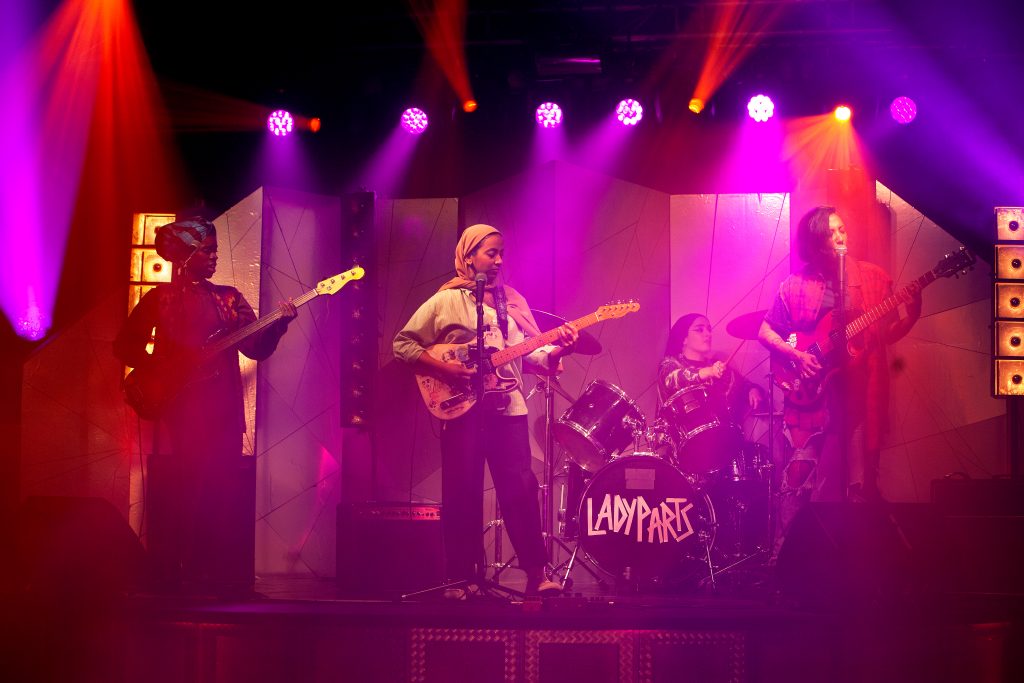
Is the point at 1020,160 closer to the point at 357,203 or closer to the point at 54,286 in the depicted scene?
the point at 357,203

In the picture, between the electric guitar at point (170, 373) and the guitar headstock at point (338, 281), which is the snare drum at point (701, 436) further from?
the electric guitar at point (170, 373)

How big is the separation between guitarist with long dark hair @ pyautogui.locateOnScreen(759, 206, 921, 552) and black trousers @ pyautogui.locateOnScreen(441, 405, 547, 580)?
2.19m

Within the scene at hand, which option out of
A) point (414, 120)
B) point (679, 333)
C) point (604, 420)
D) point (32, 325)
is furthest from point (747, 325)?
point (32, 325)

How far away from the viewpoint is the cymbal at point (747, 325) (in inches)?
305

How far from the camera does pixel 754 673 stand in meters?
4.54

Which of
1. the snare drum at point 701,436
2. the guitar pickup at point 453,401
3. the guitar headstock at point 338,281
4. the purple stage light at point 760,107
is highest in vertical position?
the purple stage light at point 760,107

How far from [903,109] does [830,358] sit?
81.0 inches

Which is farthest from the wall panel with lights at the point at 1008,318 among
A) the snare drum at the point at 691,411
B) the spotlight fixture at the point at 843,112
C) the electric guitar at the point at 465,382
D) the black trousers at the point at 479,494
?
the black trousers at the point at 479,494

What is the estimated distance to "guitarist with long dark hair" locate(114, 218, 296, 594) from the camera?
5824mm

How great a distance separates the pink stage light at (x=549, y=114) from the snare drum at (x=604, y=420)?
8.27ft

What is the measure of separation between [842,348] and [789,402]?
1.72 feet

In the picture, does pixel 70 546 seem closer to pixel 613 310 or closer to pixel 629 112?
pixel 613 310

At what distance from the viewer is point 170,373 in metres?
6.04

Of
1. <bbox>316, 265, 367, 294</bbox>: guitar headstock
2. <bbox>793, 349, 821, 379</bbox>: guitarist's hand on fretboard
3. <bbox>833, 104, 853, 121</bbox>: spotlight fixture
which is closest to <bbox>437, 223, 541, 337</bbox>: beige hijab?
<bbox>316, 265, 367, 294</bbox>: guitar headstock
